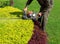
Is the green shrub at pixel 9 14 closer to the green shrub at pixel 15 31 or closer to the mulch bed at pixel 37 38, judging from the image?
the green shrub at pixel 15 31

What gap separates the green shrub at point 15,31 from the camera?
4519 millimetres

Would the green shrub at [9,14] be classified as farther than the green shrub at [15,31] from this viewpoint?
Yes

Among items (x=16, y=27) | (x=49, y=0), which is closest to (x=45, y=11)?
(x=49, y=0)

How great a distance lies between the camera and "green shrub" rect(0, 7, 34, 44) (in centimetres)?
452

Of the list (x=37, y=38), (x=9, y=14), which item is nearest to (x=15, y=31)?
(x=37, y=38)

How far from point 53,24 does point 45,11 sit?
439cm

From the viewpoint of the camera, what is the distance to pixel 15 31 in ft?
15.7

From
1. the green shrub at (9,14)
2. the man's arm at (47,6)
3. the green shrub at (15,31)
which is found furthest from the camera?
the green shrub at (9,14)

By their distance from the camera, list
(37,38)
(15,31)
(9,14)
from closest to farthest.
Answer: (15,31)
(37,38)
(9,14)

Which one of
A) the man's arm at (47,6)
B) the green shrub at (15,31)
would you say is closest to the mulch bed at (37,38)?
the green shrub at (15,31)

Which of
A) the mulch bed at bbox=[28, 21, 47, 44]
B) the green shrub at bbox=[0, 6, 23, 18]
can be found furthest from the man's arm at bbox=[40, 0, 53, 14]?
the mulch bed at bbox=[28, 21, 47, 44]

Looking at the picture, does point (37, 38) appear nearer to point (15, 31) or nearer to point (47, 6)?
point (15, 31)

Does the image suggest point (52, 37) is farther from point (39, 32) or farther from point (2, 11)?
point (39, 32)

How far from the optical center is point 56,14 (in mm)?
12617
